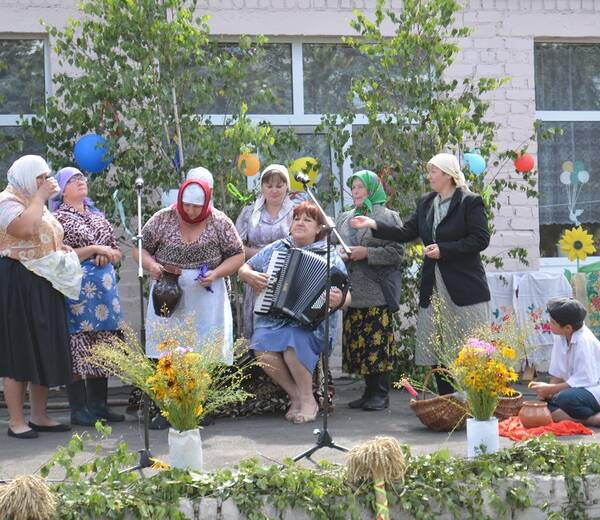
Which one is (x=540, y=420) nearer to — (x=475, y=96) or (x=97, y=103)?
(x=475, y=96)

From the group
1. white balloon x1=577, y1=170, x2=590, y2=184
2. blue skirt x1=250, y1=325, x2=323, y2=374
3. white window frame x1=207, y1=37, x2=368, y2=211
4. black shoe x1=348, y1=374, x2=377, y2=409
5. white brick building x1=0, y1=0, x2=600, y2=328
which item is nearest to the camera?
blue skirt x1=250, y1=325, x2=323, y2=374

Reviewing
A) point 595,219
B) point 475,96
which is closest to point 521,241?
point 595,219

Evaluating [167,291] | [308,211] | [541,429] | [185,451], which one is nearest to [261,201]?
[308,211]

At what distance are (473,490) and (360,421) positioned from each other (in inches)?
77.6

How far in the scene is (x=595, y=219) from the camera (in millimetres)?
9461

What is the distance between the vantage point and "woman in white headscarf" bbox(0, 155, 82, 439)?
607cm

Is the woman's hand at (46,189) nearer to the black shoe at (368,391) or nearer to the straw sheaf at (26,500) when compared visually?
the straw sheaf at (26,500)

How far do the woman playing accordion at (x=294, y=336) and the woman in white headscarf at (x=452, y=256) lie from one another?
0.96ft

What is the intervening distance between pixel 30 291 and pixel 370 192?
227cm

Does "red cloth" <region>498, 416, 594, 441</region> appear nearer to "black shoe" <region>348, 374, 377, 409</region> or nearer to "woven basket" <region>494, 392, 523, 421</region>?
"woven basket" <region>494, 392, 523, 421</region>

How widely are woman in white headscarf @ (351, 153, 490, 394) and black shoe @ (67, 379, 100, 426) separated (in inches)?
74.8

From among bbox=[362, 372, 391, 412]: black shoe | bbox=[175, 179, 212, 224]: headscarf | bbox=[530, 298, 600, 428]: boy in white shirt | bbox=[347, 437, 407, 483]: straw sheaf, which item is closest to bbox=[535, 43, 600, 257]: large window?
bbox=[362, 372, 391, 412]: black shoe

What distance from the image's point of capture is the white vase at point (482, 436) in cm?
519

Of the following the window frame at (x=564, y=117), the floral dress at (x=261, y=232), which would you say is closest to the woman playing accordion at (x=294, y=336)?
the floral dress at (x=261, y=232)
